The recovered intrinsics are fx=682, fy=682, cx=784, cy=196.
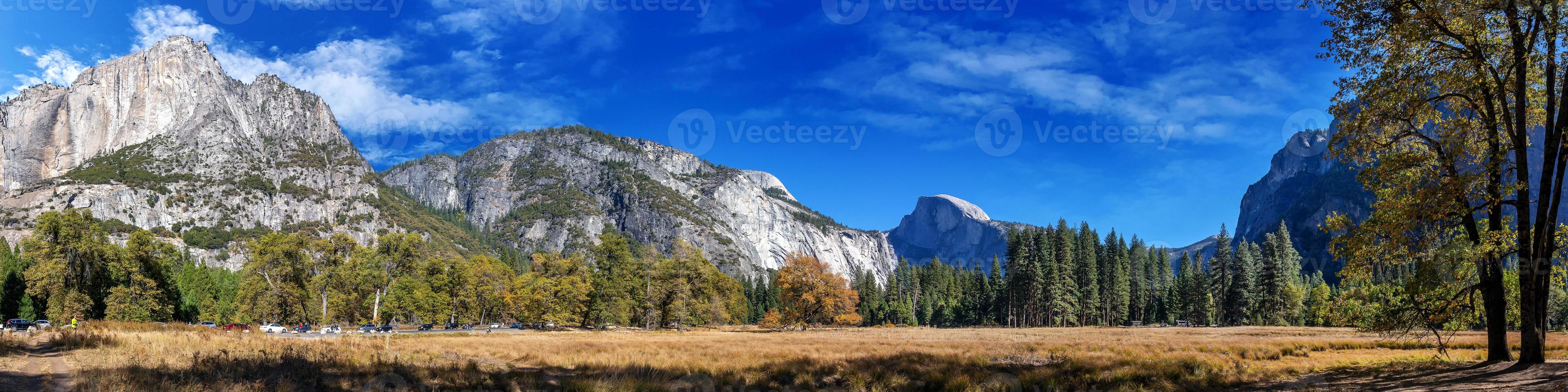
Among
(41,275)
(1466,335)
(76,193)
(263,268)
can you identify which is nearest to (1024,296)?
(1466,335)

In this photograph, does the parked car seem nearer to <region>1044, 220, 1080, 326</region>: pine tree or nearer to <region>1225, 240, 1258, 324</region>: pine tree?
<region>1044, 220, 1080, 326</region>: pine tree

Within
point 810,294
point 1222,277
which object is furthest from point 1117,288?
point 810,294

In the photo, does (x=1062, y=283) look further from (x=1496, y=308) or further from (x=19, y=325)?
(x=19, y=325)

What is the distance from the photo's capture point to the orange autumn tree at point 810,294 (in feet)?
202

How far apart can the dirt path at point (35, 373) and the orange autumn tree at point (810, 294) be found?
48.3 meters

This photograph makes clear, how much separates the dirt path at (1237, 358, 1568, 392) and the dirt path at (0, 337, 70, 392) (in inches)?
823

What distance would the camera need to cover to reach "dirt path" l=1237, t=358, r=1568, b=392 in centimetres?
1052

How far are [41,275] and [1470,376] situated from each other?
7164 centimetres

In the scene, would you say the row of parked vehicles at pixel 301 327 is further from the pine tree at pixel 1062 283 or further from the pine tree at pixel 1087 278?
the pine tree at pixel 1087 278

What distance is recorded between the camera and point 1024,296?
80625 millimetres

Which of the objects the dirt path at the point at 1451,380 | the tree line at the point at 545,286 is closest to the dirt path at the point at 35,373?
the dirt path at the point at 1451,380

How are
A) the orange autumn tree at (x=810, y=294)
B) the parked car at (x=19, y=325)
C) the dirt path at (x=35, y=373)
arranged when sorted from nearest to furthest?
1. the dirt path at (x=35, y=373)
2. the parked car at (x=19, y=325)
3. the orange autumn tree at (x=810, y=294)

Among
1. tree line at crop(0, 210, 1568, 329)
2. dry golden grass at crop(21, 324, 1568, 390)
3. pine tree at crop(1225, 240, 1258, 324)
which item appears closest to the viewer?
dry golden grass at crop(21, 324, 1568, 390)

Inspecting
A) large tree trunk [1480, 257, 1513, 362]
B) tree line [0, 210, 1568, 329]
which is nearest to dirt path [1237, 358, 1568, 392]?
large tree trunk [1480, 257, 1513, 362]
